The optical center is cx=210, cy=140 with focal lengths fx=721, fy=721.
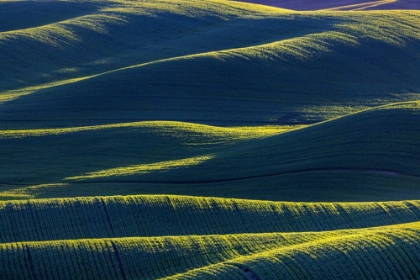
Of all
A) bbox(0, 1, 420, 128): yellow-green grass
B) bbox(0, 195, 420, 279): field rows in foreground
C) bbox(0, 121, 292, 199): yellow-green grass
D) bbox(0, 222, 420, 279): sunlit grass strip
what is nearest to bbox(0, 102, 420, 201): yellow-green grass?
bbox(0, 121, 292, 199): yellow-green grass

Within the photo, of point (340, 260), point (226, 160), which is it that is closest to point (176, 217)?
point (340, 260)

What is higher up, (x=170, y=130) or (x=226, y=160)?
(x=226, y=160)

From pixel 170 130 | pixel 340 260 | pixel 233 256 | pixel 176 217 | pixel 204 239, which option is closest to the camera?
pixel 340 260

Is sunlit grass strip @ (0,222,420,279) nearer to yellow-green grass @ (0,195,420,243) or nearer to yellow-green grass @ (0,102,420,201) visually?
yellow-green grass @ (0,195,420,243)

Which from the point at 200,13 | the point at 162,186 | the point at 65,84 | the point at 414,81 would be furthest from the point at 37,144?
the point at 200,13

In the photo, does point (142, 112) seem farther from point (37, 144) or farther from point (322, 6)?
point (322, 6)

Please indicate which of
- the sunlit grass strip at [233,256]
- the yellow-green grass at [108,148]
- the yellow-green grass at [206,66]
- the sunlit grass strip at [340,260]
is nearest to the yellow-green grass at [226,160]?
the yellow-green grass at [108,148]

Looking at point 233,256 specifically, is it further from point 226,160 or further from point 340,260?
point 226,160
